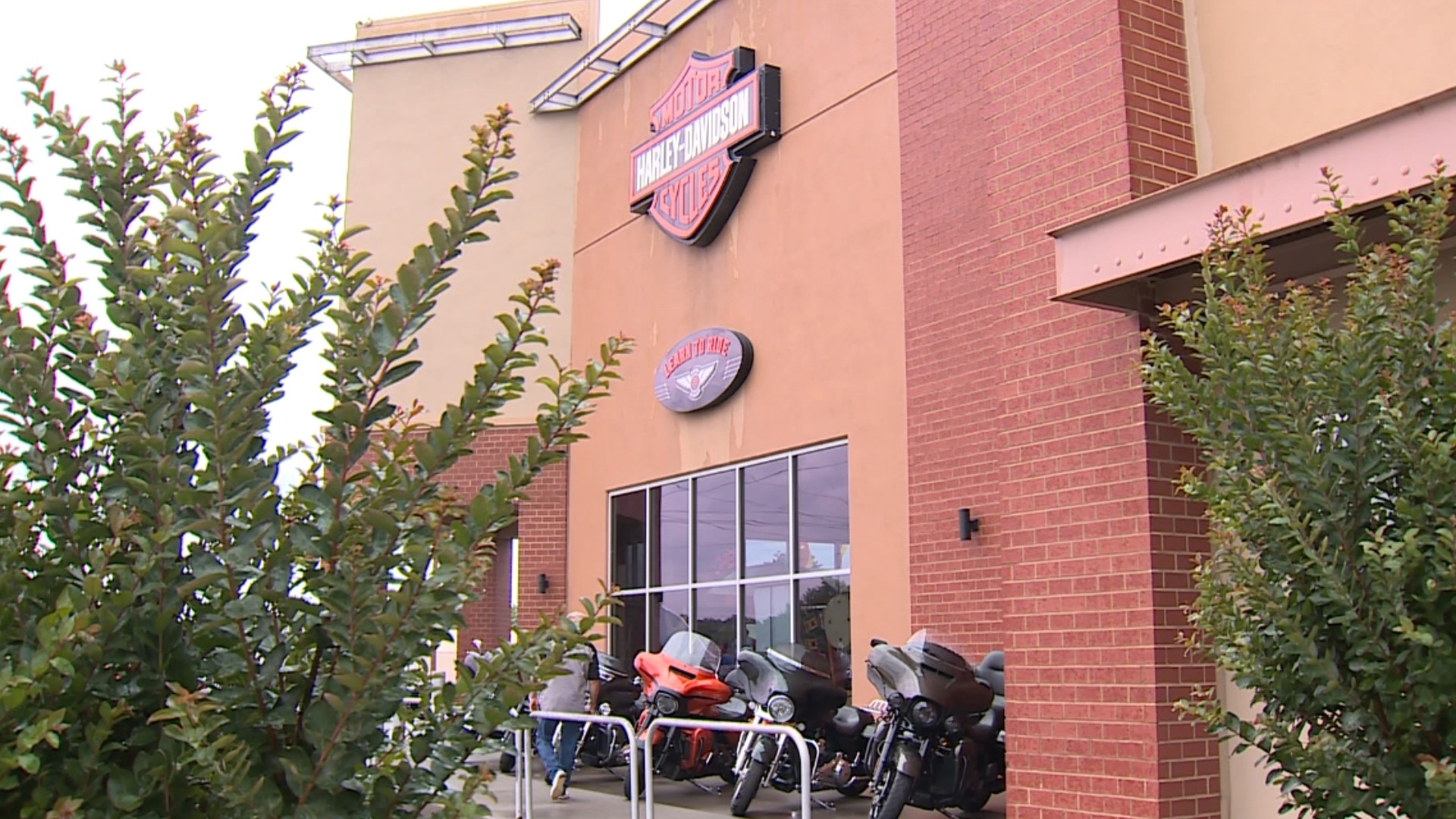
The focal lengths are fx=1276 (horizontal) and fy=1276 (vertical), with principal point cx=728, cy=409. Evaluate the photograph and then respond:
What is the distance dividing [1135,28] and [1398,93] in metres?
1.37

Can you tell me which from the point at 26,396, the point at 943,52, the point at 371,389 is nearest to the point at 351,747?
the point at 371,389

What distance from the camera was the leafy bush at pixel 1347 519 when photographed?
11.9 ft

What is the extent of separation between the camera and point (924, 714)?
26.9 feet

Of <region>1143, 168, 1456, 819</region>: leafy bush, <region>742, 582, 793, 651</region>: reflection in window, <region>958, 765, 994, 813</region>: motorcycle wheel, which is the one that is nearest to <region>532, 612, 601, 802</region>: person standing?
<region>742, 582, 793, 651</region>: reflection in window

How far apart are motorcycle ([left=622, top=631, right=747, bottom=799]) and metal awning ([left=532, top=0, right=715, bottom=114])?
7804 millimetres

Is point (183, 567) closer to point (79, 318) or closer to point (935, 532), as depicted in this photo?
point (79, 318)

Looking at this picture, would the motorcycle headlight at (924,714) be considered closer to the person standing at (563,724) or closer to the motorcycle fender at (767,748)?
the motorcycle fender at (767,748)

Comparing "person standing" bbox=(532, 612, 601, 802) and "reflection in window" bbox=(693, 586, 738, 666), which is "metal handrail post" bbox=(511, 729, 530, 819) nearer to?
"person standing" bbox=(532, 612, 601, 802)

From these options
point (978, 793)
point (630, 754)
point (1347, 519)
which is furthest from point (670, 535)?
point (1347, 519)

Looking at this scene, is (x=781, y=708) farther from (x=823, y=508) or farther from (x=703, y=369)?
(x=703, y=369)

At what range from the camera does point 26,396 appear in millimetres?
2395

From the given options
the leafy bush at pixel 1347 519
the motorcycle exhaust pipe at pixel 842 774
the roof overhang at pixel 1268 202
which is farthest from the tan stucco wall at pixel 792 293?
the leafy bush at pixel 1347 519

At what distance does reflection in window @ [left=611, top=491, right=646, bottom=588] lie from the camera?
51.8 feet

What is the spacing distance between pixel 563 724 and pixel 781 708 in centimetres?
250
